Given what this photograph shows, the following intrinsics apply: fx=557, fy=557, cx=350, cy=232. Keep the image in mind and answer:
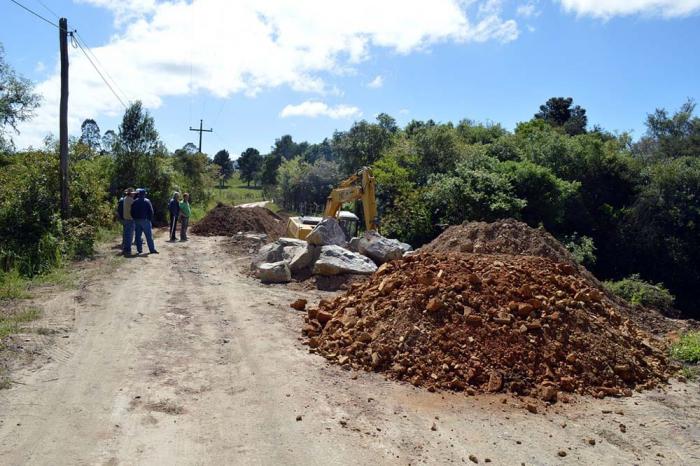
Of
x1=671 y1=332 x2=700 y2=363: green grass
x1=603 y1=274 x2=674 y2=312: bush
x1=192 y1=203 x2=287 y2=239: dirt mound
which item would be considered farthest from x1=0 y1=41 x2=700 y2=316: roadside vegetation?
x1=671 y1=332 x2=700 y2=363: green grass

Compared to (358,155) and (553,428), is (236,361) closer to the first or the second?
(553,428)

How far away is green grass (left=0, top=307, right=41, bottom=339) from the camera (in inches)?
282

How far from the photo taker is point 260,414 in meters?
5.28

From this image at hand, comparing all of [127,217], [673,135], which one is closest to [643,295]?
[127,217]

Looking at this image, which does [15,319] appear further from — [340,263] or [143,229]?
[143,229]

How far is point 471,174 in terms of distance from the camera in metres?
18.5

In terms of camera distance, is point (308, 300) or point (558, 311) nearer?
point (558, 311)

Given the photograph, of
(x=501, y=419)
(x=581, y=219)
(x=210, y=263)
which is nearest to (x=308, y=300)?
(x=210, y=263)

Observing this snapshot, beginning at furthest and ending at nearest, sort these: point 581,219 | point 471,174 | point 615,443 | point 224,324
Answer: point 581,219 → point 471,174 → point 224,324 → point 615,443

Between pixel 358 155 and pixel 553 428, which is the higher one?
pixel 358 155

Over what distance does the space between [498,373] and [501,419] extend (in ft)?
2.93

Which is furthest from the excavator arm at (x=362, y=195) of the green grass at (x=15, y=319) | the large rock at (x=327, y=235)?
the green grass at (x=15, y=319)

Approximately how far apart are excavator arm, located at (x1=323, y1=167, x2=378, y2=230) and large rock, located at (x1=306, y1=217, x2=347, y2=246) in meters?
1.64

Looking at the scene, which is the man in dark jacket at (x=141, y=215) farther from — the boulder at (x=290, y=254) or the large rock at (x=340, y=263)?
the large rock at (x=340, y=263)
